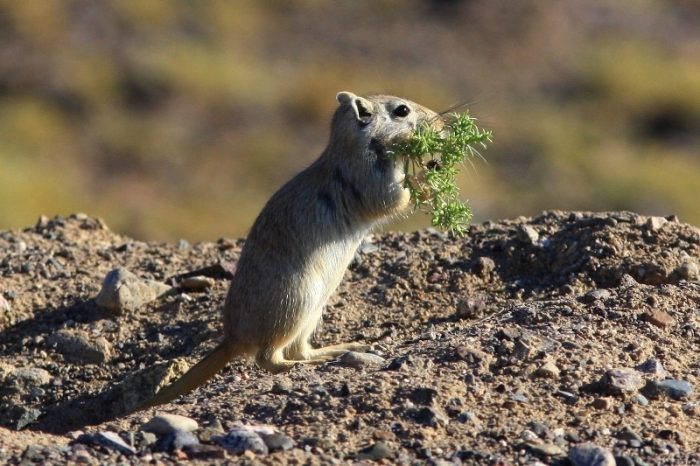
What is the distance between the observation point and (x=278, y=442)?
199 inches

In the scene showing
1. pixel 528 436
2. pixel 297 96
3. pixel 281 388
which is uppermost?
pixel 297 96

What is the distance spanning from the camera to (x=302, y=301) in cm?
694

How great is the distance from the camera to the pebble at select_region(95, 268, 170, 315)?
26.3 ft

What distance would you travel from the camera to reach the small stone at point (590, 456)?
4.93m

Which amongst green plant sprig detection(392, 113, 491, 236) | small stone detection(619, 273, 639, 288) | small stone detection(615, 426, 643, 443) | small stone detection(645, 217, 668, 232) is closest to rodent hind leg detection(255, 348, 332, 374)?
green plant sprig detection(392, 113, 491, 236)

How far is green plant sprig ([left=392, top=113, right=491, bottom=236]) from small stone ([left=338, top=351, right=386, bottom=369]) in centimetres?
102

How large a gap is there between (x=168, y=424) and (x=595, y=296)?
2.66m

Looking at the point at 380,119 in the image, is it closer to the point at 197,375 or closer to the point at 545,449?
the point at 197,375

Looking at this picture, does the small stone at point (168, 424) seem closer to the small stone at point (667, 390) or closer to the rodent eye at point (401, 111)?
the small stone at point (667, 390)

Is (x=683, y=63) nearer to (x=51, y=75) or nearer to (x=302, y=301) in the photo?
(x=51, y=75)

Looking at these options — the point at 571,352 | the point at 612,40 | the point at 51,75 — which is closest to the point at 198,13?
the point at 51,75

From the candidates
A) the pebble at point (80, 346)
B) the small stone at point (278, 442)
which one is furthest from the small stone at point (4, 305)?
the small stone at point (278, 442)

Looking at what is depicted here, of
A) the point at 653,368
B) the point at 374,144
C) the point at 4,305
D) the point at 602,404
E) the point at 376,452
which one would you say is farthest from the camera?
the point at 4,305

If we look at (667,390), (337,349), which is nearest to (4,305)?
(337,349)
